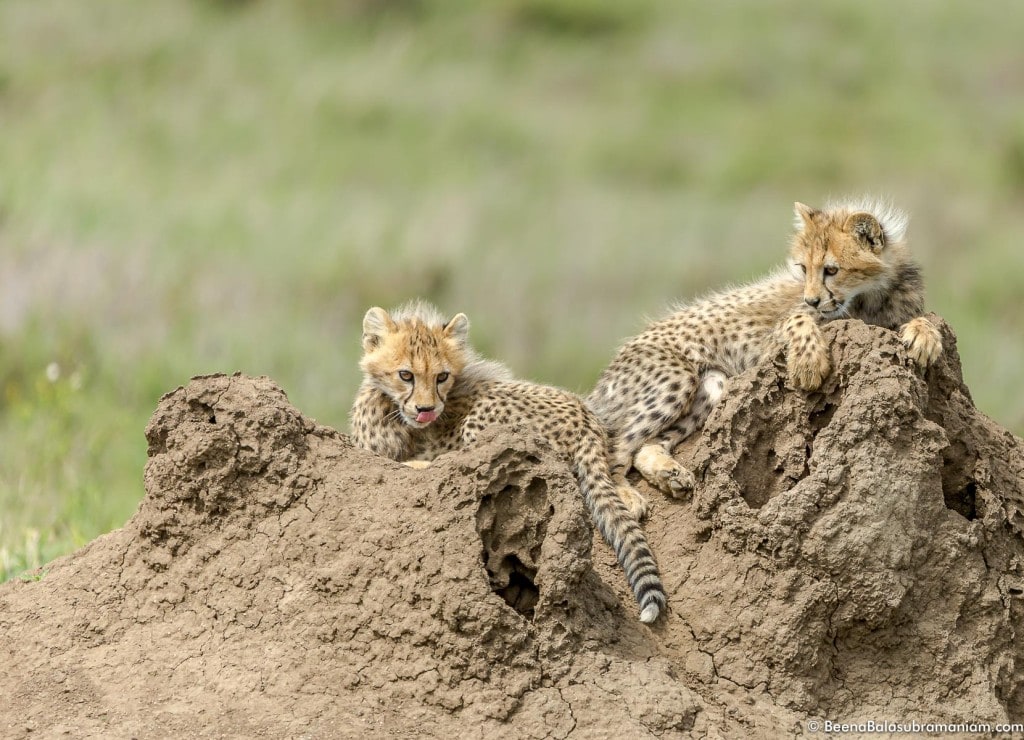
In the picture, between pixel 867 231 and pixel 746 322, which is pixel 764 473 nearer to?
pixel 746 322

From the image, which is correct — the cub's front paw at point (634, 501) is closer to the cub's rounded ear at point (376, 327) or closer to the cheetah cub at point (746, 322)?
the cheetah cub at point (746, 322)

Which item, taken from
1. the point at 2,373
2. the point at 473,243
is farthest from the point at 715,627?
the point at 473,243

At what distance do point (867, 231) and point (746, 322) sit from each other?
57 centimetres

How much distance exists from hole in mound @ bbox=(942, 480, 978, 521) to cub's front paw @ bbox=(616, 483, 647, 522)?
0.97 m

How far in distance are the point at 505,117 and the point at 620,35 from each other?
5649mm

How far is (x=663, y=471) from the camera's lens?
524 centimetres

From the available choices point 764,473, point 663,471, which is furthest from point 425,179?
point 764,473

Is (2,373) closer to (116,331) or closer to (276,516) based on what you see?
(116,331)

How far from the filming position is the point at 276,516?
4.84 meters

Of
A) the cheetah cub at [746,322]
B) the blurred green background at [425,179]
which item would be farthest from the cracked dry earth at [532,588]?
the blurred green background at [425,179]

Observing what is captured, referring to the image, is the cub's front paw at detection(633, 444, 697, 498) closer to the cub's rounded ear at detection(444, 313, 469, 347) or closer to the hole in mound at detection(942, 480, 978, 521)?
the hole in mound at detection(942, 480, 978, 521)

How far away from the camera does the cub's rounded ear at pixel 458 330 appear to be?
20.3 feet

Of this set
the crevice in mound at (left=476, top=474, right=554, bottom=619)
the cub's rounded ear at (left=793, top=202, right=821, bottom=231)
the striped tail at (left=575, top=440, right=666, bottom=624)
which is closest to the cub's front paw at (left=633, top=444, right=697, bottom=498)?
the striped tail at (left=575, top=440, right=666, bottom=624)

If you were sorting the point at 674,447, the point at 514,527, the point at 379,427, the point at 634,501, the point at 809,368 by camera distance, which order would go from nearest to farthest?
the point at 514,527 → the point at 809,368 → the point at 634,501 → the point at 674,447 → the point at 379,427
